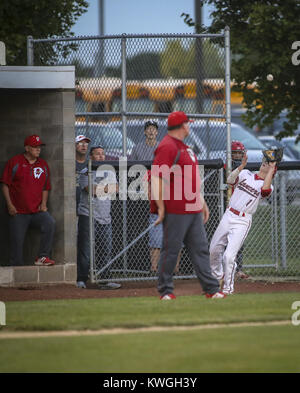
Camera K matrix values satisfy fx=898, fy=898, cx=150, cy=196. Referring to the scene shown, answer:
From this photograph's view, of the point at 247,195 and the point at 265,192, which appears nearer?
the point at 265,192

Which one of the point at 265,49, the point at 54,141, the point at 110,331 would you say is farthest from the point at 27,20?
the point at 110,331

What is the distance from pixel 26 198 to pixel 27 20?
5.93m

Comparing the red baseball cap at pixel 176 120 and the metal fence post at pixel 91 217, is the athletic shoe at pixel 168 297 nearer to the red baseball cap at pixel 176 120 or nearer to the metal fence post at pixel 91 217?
the red baseball cap at pixel 176 120

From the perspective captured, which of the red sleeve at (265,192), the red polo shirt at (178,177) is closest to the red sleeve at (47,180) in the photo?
the red polo shirt at (178,177)

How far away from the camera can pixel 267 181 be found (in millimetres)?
10523

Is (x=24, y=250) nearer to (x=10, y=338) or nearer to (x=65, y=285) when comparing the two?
(x=65, y=285)

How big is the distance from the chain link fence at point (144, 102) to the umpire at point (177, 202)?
2449 millimetres

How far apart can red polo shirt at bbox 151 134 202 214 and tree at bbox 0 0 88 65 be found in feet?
26.0

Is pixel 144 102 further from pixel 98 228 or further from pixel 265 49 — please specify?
pixel 265 49

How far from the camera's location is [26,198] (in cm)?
1166

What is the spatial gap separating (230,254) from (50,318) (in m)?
2.98

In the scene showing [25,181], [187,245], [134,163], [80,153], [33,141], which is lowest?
[187,245]

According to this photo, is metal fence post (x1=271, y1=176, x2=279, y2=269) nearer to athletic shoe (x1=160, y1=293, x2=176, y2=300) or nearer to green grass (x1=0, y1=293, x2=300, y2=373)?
green grass (x1=0, y1=293, x2=300, y2=373)

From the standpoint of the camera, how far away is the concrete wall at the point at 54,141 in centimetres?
1177
